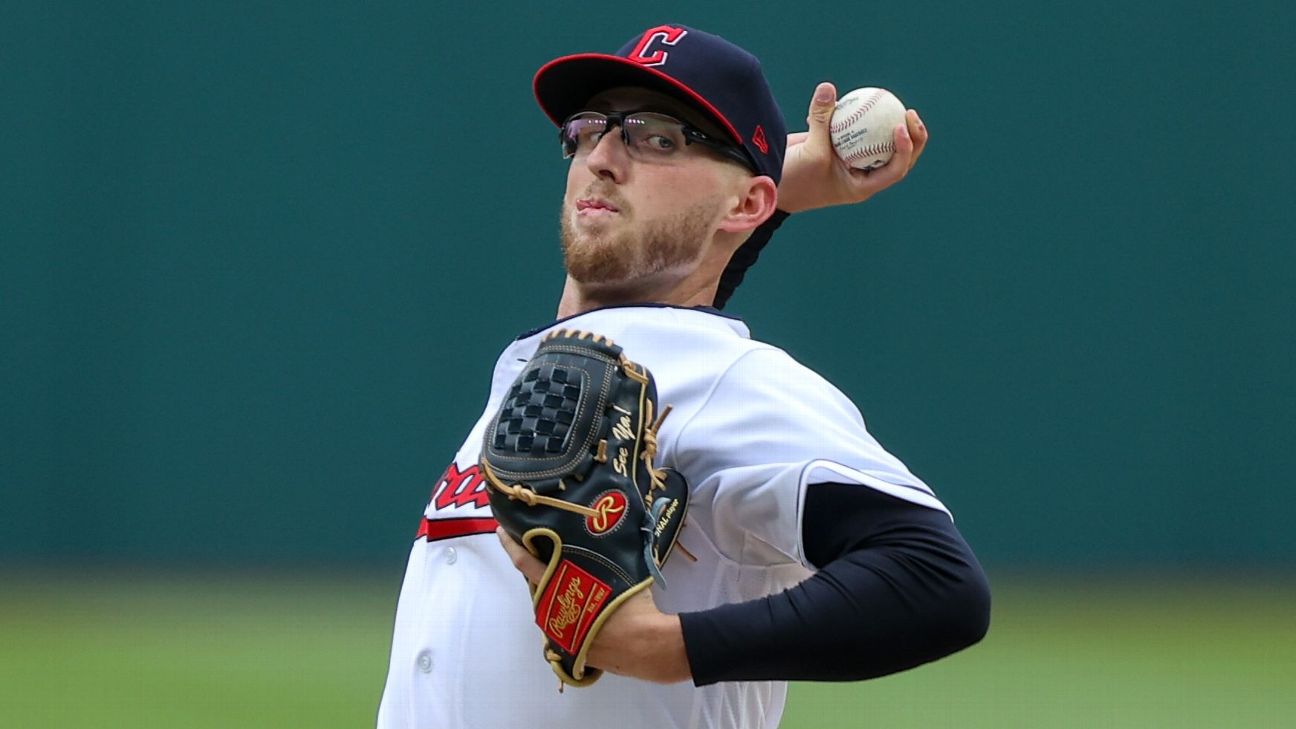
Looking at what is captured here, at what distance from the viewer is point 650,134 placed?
2.08m

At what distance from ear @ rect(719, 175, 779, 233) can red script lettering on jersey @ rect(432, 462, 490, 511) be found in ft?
1.55

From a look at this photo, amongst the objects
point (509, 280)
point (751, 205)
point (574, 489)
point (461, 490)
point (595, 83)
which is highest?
point (595, 83)

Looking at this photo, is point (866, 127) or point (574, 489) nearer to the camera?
point (574, 489)

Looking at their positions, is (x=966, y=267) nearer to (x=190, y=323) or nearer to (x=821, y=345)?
(x=821, y=345)

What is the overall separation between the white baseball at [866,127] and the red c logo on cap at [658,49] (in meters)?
0.42

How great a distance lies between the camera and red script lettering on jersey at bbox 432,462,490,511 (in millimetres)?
A: 1906

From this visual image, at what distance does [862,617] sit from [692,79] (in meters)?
0.77

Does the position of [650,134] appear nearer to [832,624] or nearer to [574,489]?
[574,489]

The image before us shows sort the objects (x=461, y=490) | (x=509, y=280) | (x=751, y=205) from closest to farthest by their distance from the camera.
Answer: (x=461, y=490) < (x=751, y=205) < (x=509, y=280)

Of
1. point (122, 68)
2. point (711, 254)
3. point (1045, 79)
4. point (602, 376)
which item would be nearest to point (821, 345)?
point (1045, 79)

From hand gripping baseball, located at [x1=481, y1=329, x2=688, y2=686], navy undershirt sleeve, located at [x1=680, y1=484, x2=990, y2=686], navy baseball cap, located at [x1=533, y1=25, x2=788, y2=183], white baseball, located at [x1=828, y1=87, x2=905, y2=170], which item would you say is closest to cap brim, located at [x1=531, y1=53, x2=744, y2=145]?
navy baseball cap, located at [x1=533, y1=25, x2=788, y2=183]

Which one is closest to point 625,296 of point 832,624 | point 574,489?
point 574,489

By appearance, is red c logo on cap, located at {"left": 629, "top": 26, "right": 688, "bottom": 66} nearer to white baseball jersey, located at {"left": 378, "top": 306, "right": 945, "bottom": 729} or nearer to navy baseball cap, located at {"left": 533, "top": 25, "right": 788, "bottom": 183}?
navy baseball cap, located at {"left": 533, "top": 25, "right": 788, "bottom": 183}

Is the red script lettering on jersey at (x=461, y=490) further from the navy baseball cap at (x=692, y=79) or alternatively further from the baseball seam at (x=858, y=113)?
the baseball seam at (x=858, y=113)
